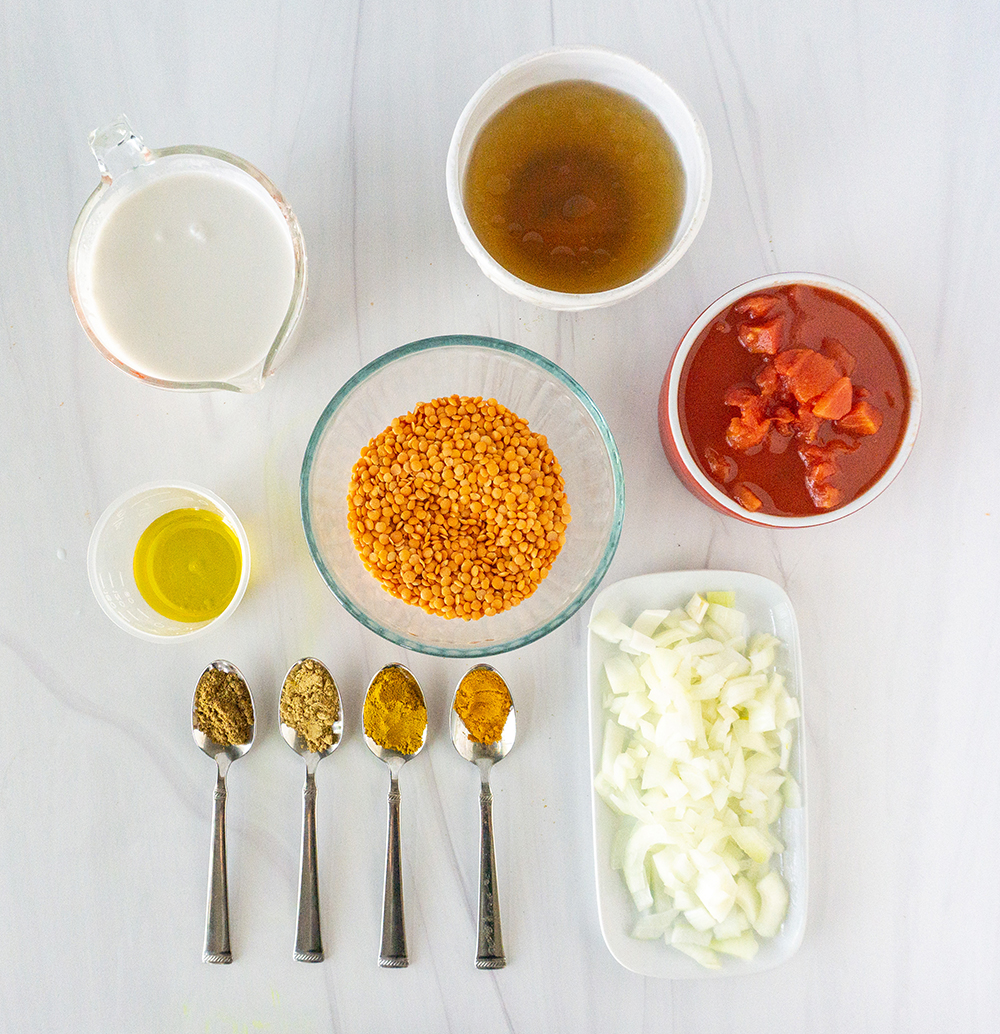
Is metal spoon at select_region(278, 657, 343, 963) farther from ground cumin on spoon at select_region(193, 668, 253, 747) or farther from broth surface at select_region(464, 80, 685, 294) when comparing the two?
broth surface at select_region(464, 80, 685, 294)

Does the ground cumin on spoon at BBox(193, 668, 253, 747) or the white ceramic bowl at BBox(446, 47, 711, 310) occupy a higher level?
the white ceramic bowl at BBox(446, 47, 711, 310)

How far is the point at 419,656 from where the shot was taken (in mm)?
1217

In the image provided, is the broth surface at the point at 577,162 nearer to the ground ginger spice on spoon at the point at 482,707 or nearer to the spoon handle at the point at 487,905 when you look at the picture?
the ground ginger spice on spoon at the point at 482,707

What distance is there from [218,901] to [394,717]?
0.37 metres

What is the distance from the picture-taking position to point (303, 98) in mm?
1204

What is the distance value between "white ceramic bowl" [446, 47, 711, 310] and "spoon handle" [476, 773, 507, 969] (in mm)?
713

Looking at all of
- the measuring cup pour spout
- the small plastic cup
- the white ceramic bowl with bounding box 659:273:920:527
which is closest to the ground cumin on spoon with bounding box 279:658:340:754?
the small plastic cup

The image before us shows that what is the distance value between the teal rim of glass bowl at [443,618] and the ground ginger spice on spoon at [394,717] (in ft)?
0.46

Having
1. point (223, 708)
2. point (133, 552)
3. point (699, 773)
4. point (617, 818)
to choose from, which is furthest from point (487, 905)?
point (133, 552)

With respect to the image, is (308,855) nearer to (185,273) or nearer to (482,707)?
(482,707)

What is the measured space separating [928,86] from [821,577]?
0.76 meters

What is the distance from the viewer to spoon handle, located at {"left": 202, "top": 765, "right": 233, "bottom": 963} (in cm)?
117

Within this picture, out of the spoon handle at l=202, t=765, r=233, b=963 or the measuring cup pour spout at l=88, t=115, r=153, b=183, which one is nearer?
the measuring cup pour spout at l=88, t=115, r=153, b=183

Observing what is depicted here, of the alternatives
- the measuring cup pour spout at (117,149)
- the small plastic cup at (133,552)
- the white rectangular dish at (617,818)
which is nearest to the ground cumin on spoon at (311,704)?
the small plastic cup at (133,552)
